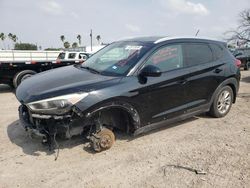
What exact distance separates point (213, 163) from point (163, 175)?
2.66 feet

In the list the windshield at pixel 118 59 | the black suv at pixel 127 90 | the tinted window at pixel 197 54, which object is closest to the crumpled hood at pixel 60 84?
the black suv at pixel 127 90

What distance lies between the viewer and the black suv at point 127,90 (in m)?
3.80

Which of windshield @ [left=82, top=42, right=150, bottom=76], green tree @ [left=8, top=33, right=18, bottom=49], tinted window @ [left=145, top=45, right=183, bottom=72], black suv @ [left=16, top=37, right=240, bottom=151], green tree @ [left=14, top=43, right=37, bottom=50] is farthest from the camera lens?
green tree @ [left=8, top=33, right=18, bottom=49]

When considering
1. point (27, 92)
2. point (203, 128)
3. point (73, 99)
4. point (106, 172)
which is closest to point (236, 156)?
point (203, 128)

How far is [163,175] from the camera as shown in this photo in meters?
3.58

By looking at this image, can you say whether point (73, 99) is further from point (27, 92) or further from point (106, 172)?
point (106, 172)

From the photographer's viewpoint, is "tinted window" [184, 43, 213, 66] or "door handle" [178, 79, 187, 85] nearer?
"door handle" [178, 79, 187, 85]

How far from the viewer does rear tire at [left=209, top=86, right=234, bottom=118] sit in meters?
5.75

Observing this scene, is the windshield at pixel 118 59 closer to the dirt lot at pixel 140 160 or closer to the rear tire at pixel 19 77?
the dirt lot at pixel 140 160

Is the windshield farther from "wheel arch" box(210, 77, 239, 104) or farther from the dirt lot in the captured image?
"wheel arch" box(210, 77, 239, 104)

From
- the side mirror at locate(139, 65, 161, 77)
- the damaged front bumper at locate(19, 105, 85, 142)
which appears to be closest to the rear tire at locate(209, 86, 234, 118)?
the side mirror at locate(139, 65, 161, 77)

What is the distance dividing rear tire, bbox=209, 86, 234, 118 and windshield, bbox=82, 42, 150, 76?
82.3 inches

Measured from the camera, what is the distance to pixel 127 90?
417 centimetres

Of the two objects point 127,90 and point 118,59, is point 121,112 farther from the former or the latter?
point 118,59
